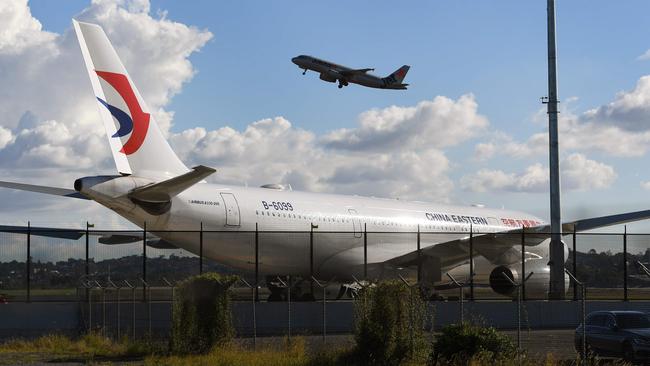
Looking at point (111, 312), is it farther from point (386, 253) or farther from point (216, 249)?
point (386, 253)

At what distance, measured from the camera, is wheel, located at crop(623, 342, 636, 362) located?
17.6m

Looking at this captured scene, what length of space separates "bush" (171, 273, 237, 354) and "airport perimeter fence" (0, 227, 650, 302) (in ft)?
18.4

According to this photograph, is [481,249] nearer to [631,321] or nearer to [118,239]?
[118,239]

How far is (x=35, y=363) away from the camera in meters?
17.8

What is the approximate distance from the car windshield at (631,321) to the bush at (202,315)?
24.3 ft

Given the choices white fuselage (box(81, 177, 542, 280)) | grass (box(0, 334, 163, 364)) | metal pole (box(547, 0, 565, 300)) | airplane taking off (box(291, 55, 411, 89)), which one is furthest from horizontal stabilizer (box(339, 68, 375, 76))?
grass (box(0, 334, 163, 364))

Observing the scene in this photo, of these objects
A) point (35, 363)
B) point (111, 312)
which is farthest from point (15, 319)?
point (35, 363)

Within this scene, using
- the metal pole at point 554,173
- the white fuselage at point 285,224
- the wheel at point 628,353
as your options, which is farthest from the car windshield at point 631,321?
the metal pole at point 554,173

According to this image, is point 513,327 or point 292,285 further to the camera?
point 292,285

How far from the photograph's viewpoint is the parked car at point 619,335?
17500 mm

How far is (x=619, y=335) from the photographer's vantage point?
59.1ft

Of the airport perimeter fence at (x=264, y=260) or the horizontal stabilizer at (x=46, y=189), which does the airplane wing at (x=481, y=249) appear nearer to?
the airport perimeter fence at (x=264, y=260)

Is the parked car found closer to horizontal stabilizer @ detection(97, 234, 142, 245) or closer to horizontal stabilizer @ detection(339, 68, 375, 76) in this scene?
horizontal stabilizer @ detection(97, 234, 142, 245)

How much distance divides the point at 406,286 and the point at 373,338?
1.03 meters
